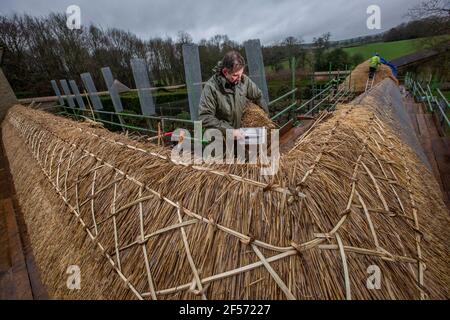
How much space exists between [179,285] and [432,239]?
1.63 m

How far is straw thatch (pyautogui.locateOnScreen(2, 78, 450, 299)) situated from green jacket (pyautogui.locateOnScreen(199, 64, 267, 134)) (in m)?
1.19

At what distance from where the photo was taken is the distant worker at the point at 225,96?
2.85 m

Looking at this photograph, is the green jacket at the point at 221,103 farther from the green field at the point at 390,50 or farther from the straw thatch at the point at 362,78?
the green field at the point at 390,50

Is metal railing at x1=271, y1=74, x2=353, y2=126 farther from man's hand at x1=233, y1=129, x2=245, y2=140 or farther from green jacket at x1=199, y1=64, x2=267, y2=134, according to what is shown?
man's hand at x1=233, y1=129, x2=245, y2=140

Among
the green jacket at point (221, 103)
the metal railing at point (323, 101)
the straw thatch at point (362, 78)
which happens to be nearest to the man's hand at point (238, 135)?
the green jacket at point (221, 103)

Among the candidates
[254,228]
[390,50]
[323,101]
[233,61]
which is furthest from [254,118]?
[390,50]

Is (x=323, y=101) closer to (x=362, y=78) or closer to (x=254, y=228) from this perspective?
(x=362, y=78)

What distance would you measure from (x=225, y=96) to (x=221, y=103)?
0.41 ft

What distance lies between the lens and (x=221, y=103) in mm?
3043

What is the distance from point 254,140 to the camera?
2664 mm

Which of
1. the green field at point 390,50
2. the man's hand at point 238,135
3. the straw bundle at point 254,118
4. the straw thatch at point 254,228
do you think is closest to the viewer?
the straw thatch at point 254,228

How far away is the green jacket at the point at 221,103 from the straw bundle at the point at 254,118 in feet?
0.61

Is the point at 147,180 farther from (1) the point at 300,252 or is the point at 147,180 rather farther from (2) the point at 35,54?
(2) the point at 35,54
